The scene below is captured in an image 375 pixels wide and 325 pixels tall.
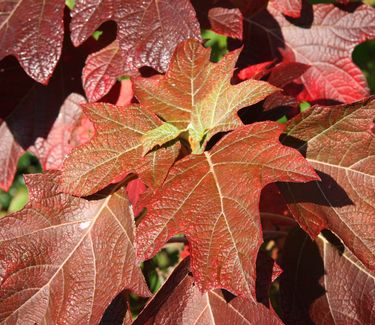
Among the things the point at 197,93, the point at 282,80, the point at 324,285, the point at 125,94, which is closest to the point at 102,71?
the point at 125,94

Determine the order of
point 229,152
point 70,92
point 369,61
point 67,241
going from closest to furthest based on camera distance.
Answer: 1. point 229,152
2. point 67,241
3. point 70,92
4. point 369,61

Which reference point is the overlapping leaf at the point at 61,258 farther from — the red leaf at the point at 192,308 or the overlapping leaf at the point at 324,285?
the overlapping leaf at the point at 324,285

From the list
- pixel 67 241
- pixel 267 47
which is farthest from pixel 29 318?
pixel 267 47

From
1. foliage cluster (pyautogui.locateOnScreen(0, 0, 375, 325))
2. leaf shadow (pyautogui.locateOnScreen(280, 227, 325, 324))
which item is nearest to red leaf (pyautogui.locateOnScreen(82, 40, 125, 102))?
foliage cluster (pyautogui.locateOnScreen(0, 0, 375, 325))

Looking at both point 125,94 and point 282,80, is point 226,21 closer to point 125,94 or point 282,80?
point 282,80

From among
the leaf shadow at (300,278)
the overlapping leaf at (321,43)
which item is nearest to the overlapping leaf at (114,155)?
the leaf shadow at (300,278)

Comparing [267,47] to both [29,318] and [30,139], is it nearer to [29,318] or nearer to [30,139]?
[30,139]
